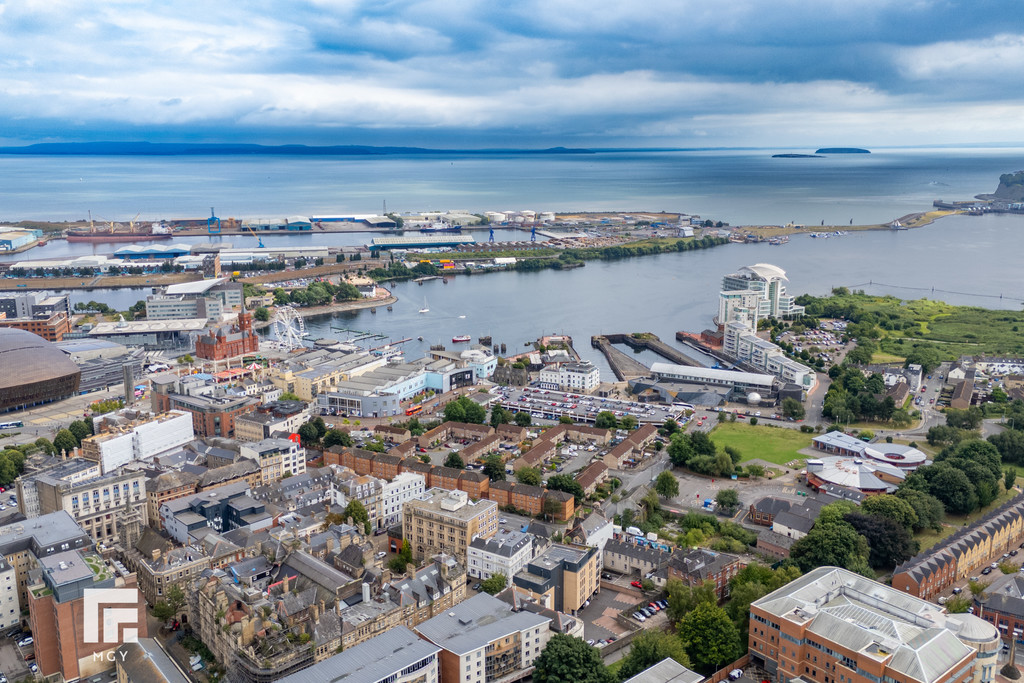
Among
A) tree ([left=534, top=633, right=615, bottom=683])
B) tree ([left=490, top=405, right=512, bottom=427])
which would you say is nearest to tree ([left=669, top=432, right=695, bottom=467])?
tree ([left=490, top=405, right=512, bottom=427])

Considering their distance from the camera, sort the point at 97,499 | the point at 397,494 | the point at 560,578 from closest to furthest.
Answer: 1. the point at 560,578
2. the point at 97,499
3. the point at 397,494

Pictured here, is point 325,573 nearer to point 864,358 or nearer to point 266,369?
point 266,369

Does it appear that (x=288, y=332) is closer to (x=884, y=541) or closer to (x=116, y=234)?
(x=884, y=541)

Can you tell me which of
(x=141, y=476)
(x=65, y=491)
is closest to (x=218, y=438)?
(x=141, y=476)

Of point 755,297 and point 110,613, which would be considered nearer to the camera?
point 110,613

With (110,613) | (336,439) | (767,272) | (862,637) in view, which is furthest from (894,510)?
(767,272)

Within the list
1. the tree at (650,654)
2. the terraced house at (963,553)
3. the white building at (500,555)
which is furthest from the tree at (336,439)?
the terraced house at (963,553)

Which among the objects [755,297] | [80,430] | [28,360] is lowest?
[80,430]
